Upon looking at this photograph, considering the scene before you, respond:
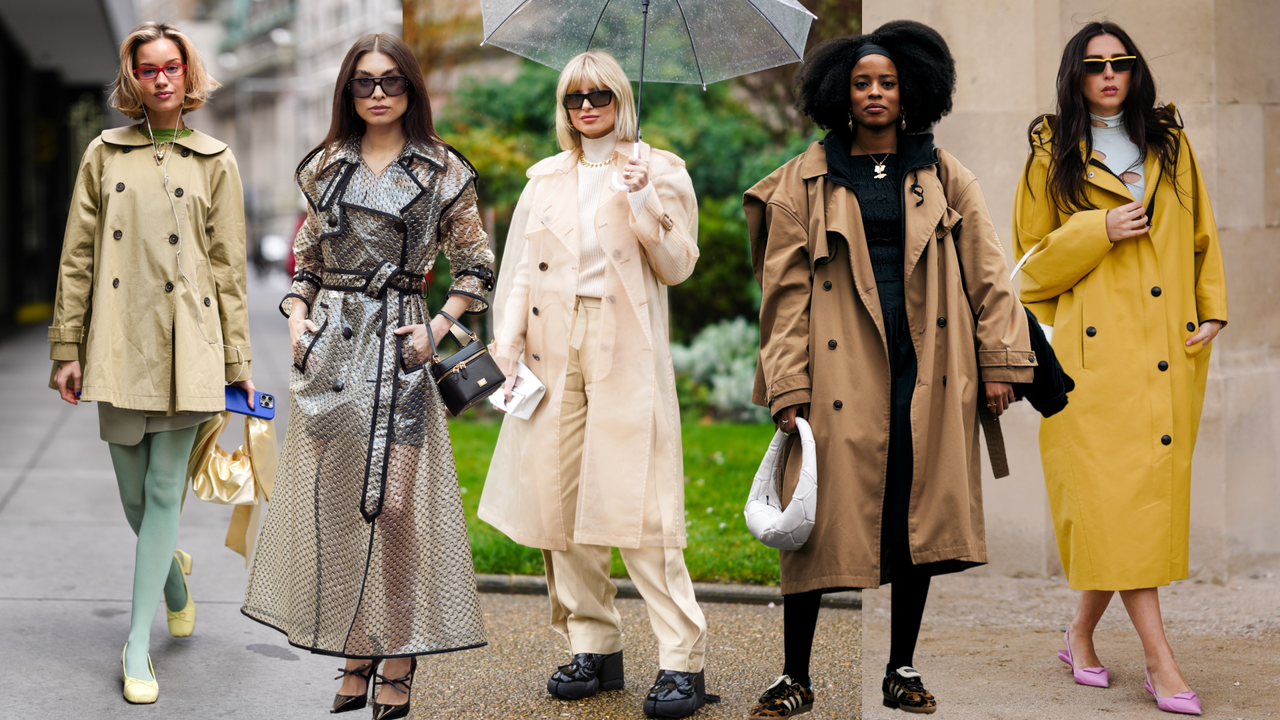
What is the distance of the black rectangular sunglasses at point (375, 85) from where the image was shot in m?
3.69

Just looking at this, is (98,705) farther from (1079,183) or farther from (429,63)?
(429,63)

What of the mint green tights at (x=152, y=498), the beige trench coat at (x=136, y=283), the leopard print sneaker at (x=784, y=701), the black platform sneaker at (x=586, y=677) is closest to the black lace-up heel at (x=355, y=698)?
the black platform sneaker at (x=586, y=677)

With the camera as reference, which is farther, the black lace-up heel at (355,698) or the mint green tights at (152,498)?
the mint green tights at (152,498)

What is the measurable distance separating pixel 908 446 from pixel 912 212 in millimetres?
695

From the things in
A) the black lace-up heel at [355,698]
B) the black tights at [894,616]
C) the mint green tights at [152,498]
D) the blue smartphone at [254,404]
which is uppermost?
the blue smartphone at [254,404]

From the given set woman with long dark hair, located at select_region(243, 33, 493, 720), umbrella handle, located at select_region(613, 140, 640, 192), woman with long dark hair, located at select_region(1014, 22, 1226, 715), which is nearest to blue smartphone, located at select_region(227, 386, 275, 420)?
woman with long dark hair, located at select_region(243, 33, 493, 720)

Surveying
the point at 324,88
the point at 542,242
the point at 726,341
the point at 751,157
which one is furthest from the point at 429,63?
the point at 324,88

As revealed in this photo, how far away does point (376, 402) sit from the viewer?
12.2ft

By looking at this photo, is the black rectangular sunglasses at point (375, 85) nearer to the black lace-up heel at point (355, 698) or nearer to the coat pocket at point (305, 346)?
the coat pocket at point (305, 346)

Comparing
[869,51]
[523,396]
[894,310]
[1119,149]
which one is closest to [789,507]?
[894,310]

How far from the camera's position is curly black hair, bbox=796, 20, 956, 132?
3.71 metres

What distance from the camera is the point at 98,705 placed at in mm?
4008

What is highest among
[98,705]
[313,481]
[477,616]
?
[313,481]

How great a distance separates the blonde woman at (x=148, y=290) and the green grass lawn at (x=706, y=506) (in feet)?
4.91
